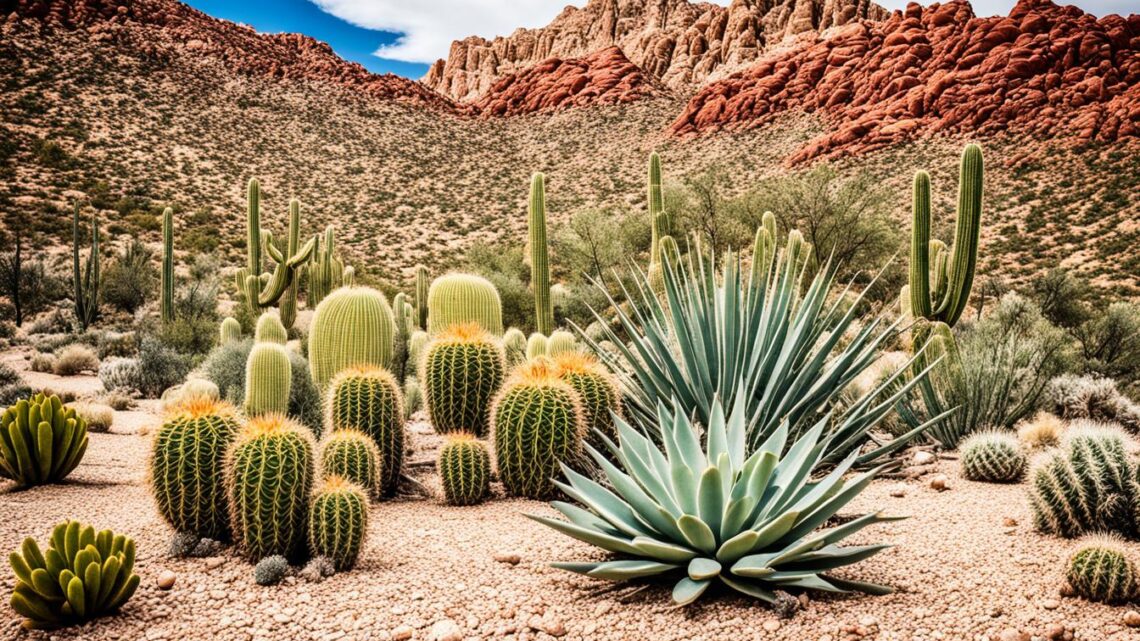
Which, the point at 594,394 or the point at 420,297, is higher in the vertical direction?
the point at 420,297

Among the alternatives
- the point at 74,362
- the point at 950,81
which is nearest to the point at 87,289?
the point at 74,362

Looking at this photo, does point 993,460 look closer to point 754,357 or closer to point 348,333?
point 754,357

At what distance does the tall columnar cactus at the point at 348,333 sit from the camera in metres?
6.95

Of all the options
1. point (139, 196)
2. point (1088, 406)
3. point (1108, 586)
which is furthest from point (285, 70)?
point (1108, 586)

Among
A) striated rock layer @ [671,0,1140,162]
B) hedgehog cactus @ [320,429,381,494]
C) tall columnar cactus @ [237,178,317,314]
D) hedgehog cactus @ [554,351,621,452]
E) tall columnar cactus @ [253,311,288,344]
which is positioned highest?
striated rock layer @ [671,0,1140,162]

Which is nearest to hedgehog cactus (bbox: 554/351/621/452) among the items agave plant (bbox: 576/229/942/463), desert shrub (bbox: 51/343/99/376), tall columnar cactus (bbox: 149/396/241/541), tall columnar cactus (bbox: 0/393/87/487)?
agave plant (bbox: 576/229/942/463)

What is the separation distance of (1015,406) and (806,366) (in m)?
2.89

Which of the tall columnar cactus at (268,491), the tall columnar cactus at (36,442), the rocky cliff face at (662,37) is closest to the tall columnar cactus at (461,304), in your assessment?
the tall columnar cactus at (36,442)

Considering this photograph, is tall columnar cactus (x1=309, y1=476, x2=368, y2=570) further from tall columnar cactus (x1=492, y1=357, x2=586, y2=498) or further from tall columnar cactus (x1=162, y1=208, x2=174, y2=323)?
tall columnar cactus (x1=162, y1=208, x2=174, y2=323)

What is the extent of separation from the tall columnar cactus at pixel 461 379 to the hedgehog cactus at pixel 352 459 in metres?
1.08

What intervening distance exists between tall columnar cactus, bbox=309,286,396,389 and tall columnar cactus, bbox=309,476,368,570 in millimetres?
3255

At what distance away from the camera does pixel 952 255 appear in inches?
316

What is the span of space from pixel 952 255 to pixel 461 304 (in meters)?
5.00

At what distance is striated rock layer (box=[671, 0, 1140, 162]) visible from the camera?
35719 millimetres
